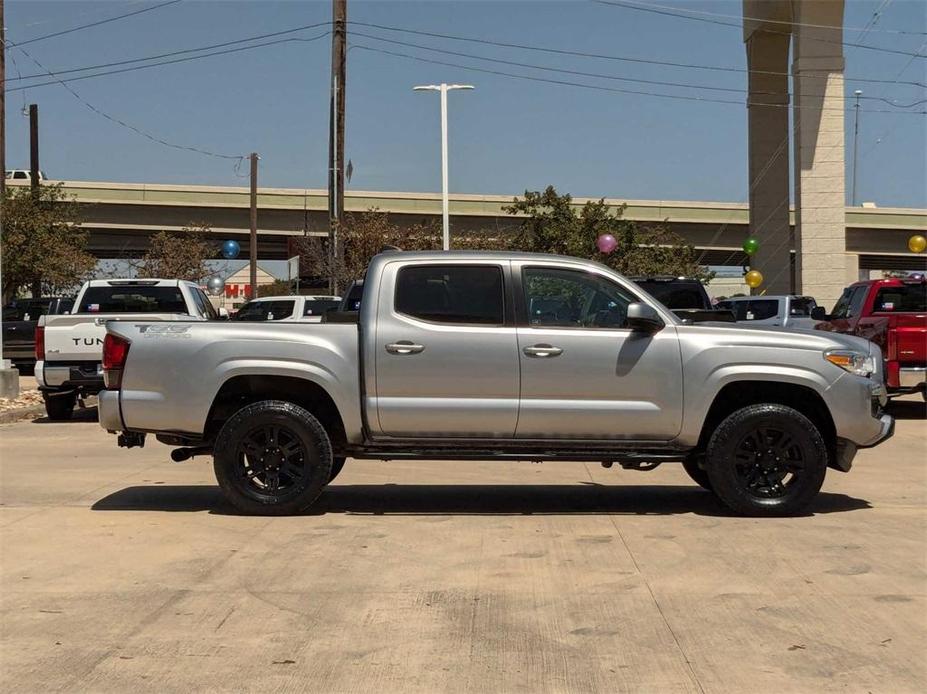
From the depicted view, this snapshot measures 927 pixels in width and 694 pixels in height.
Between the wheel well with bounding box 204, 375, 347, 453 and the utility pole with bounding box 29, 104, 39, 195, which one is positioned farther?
the utility pole with bounding box 29, 104, 39, 195

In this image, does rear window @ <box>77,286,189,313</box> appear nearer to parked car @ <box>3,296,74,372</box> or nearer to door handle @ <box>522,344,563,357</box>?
door handle @ <box>522,344,563,357</box>

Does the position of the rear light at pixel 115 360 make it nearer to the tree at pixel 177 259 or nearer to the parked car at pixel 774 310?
the parked car at pixel 774 310

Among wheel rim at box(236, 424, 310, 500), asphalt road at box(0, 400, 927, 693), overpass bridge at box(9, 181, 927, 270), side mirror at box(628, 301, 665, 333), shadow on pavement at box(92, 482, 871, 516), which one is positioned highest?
overpass bridge at box(9, 181, 927, 270)

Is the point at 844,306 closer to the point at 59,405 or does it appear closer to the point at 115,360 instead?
the point at 59,405

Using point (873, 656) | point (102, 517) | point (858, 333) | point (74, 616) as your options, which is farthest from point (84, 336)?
point (873, 656)

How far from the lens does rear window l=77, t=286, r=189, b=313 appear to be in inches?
621

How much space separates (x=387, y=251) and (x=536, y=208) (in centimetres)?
3440

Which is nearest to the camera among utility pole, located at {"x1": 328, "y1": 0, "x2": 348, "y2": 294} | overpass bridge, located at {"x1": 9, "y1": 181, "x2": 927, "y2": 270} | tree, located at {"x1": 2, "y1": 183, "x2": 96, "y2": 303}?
utility pole, located at {"x1": 328, "y1": 0, "x2": 348, "y2": 294}

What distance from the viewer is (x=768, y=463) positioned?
324 inches

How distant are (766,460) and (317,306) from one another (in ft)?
46.7

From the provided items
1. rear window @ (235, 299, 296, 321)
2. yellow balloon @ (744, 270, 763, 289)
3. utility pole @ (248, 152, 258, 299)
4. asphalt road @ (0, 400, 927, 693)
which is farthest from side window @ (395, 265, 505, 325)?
utility pole @ (248, 152, 258, 299)

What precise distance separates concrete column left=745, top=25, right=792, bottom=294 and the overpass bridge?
14952mm

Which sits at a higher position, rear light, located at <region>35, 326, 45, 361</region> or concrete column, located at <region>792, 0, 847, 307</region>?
concrete column, located at <region>792, 0, 847, 307</region>

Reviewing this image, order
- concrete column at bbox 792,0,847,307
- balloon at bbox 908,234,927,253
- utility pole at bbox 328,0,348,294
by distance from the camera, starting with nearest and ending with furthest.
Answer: utility pole at bbox 328,0,348,294 → balloon at bbox 908,234,927,253 → concrete column at bbox 792,0,847,307
